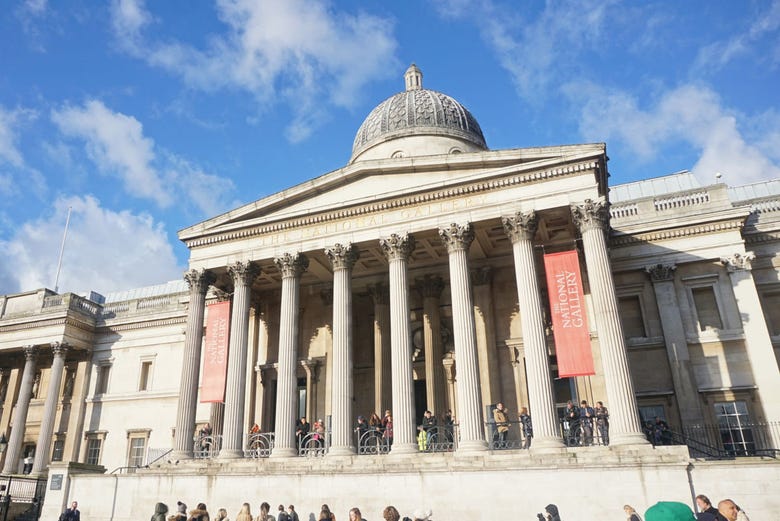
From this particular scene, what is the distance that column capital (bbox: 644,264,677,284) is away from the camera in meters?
21.3

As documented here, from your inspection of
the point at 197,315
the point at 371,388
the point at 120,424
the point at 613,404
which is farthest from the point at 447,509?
the point at 120,424

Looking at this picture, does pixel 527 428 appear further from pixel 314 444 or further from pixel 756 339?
pixel 756 339

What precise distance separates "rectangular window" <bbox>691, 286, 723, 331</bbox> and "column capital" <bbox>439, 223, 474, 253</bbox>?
30.9 feet

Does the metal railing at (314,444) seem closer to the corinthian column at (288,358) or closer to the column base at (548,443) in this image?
the corinthian column at (288,358)

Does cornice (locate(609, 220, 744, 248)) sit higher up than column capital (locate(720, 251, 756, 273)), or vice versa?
cornice (locate(609, 220, 744, 248))

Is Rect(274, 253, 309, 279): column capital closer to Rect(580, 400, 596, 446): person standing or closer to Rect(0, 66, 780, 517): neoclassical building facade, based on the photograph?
Rect(0, 66, 780, 517): neoclassical building facade

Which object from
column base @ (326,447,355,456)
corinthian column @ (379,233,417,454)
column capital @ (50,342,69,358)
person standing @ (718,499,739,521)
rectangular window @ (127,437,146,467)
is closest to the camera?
person standing @ (718,499,739,521)

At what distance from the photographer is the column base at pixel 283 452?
1758cm

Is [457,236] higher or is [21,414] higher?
[457,236]

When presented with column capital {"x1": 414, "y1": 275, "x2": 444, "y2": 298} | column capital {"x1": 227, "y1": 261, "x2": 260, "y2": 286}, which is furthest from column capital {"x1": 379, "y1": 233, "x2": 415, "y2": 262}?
column capital {"x1": 227, "y1": 261, "x2": 260, "y2": 286}

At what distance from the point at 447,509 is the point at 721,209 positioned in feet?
50.0

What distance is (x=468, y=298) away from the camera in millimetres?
17469

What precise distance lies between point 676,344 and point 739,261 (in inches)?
149

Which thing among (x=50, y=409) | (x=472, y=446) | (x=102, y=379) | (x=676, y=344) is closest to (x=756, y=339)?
(x=676, y=344)
